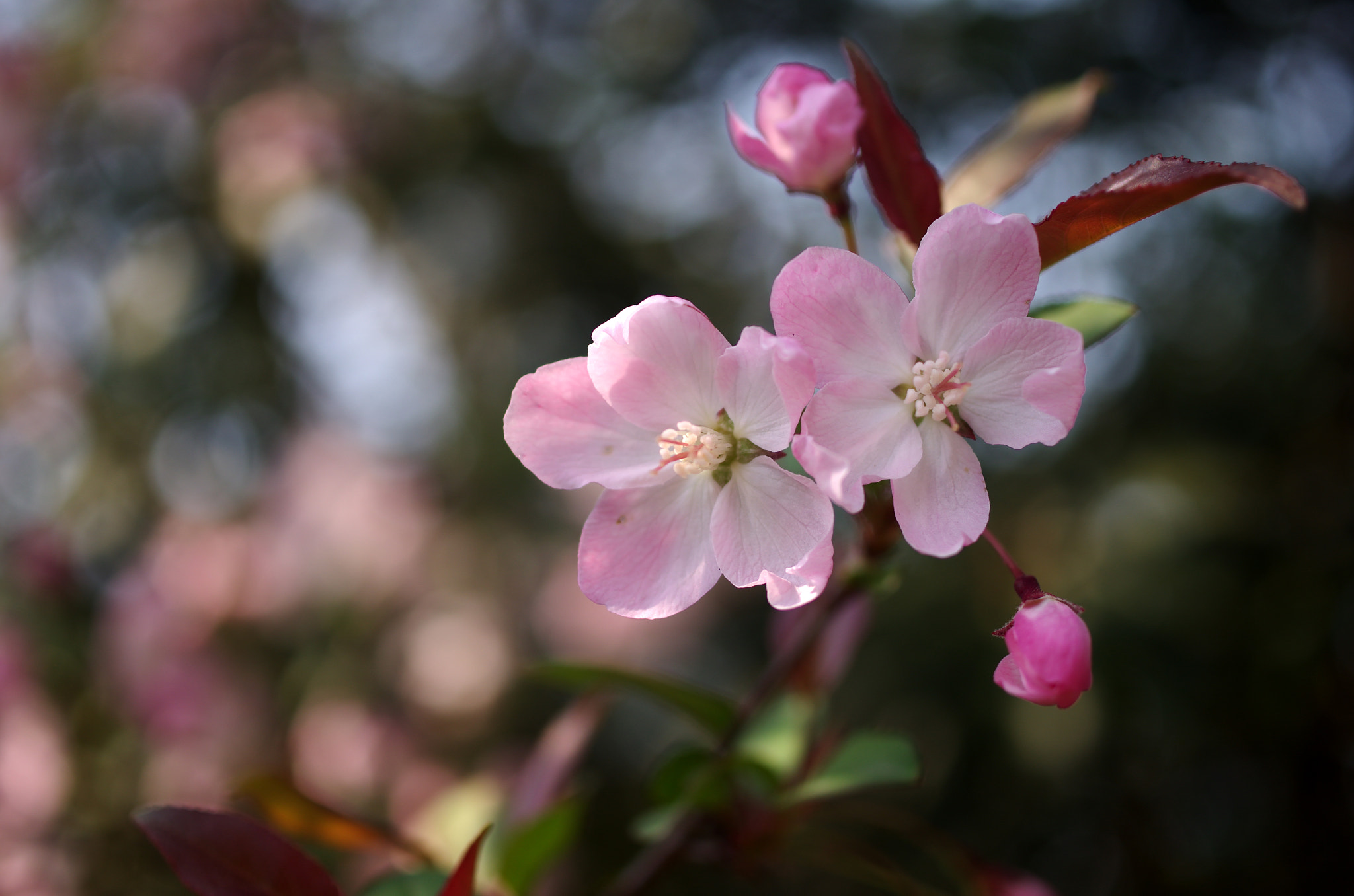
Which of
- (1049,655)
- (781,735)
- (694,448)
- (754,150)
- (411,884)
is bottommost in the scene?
(781,735)

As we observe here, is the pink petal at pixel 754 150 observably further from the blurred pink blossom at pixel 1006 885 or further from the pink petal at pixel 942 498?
the blurred pink blossom at pixel 1006 885

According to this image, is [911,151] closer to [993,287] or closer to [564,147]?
[993,287]

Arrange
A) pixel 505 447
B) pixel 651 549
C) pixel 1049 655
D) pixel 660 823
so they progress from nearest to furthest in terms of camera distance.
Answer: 1. pixel 1049 655
2. pixel 651 549
3. pixel 660 823
4. pixel 505 447

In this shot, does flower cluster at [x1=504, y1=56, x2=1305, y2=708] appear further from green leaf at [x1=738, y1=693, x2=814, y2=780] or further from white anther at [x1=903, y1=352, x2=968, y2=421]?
green leaf at [x1=738, y1=693, x2=814, y2=780]

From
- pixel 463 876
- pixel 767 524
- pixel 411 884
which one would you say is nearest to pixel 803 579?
pixel 767 524

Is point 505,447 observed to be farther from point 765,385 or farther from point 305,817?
point 765,385
